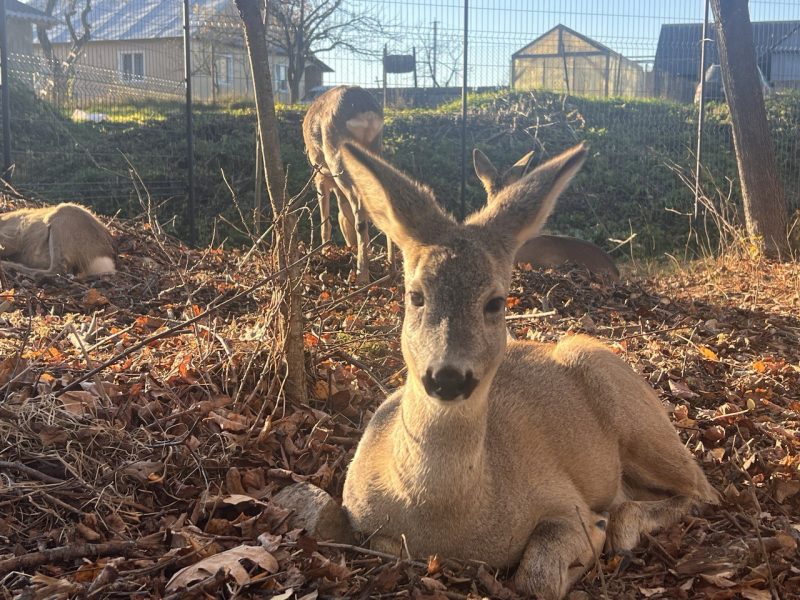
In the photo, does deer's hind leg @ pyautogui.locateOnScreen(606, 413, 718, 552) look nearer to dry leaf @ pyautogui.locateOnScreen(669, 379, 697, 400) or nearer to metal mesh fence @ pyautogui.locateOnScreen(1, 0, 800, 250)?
dry leaf @ pyautogui.locateOnScreen(669, 379, 697, 400)

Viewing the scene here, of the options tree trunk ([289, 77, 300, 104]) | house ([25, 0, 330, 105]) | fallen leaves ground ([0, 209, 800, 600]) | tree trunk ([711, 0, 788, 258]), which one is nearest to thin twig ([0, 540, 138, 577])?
fallen leaves ground ([0, 209, 800, 600])

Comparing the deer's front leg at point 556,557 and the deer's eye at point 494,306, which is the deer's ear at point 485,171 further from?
the deer's eye at point 494,306

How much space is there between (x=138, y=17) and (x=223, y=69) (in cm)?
809

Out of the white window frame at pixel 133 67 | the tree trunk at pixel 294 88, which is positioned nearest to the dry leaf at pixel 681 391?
the white window frame at pixel 133 67

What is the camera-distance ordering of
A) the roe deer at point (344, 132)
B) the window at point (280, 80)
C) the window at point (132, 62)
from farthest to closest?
1. the window at point (280, 80)
2. the window at point (132, 62)
3. the roe deer at point (344, 132)

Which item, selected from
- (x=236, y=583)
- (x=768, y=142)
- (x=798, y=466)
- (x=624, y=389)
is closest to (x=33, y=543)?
(x=236, y=583)

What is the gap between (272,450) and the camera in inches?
169

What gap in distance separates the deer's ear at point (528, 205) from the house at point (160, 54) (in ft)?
39.1

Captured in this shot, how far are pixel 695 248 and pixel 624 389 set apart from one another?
1079cm

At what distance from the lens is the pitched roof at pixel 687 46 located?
58.2 feet

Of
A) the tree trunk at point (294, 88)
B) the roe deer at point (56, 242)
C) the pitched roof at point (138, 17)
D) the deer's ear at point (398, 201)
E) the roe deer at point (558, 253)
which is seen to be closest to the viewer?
the deer's ear at point (398, 201)

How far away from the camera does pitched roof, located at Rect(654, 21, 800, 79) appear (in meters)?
17.7

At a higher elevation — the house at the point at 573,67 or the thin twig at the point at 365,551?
the house at the point at 573,67

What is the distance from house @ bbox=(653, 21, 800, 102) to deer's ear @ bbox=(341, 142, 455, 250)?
1509 centimetres
